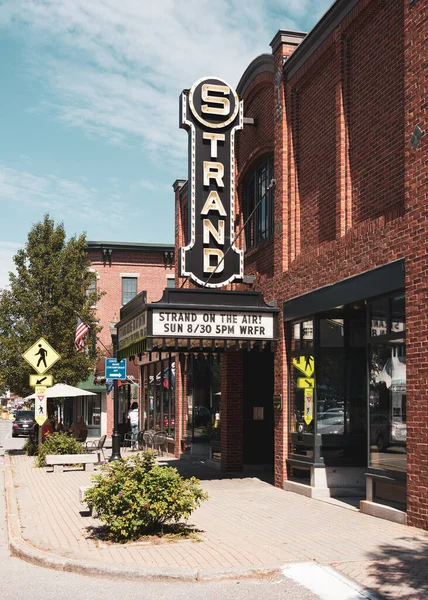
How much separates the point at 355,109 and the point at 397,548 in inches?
329

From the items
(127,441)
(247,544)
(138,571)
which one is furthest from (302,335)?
(127,441)

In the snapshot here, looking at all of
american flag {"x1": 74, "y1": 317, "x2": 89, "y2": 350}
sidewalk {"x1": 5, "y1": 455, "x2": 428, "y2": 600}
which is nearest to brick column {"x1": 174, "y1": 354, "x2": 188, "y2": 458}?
american flag {"x1": 74, "y1": 317, "x2": 89, "y2": 350}

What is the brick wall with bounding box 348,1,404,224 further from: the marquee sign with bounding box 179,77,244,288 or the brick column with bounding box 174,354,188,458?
the brick column with bounding box 174,354,188,458

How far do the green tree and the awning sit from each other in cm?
1416

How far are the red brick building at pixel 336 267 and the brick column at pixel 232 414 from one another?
32 millimetres

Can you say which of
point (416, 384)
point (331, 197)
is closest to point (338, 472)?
point (416, 384)

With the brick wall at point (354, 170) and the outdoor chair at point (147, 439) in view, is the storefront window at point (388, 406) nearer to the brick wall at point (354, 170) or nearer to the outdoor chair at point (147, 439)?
the brick wall at point (354, 170)

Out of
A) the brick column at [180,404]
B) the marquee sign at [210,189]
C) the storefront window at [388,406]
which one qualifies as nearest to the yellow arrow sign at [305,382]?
the storefront window at [388,406]

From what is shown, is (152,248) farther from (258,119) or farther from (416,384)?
(416,384)

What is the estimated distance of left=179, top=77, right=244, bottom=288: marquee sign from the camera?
715 inches

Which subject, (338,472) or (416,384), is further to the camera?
(338,472)

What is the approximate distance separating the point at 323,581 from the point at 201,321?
8.92 m

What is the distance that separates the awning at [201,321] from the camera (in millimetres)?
16406

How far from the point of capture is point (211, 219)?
18406 mm
